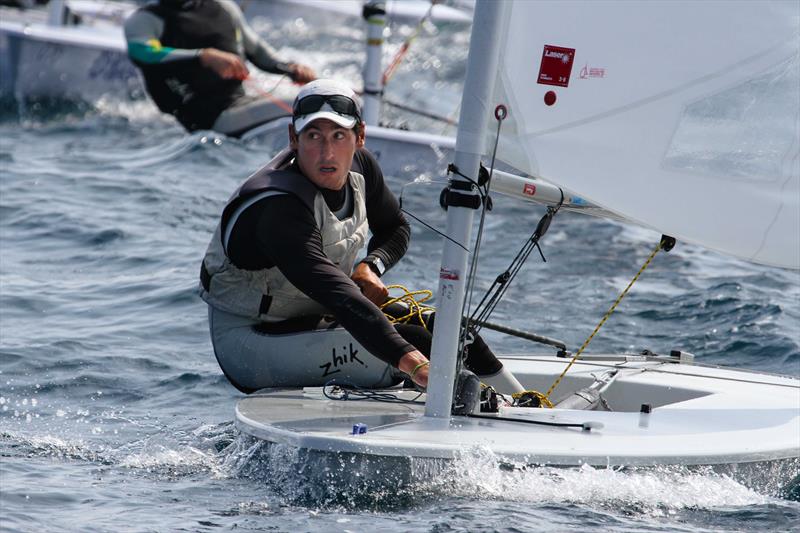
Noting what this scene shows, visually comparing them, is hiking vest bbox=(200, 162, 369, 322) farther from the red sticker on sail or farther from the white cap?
the red sticker on sail

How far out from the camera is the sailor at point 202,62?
932cm

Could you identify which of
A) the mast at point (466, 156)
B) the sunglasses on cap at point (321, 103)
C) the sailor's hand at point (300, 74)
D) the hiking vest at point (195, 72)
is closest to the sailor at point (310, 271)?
the sunglasses on cap at point (321, 103)

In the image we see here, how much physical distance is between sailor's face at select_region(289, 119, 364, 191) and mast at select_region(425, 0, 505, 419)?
0.47 metres

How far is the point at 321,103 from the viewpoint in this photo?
3645mm

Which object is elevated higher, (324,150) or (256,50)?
(324,150)

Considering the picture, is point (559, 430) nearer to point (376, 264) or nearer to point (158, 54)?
point (376, 264)

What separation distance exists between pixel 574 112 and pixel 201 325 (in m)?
2.65

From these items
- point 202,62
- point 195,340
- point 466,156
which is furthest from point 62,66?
point 466,156


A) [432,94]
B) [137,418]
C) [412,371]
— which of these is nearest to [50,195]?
[137,418]

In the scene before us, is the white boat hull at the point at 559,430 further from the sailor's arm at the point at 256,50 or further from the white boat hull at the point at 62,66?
the white boat hull at the point at 62,66

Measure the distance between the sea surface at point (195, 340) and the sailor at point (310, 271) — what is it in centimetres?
37

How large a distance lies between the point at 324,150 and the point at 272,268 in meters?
0.39

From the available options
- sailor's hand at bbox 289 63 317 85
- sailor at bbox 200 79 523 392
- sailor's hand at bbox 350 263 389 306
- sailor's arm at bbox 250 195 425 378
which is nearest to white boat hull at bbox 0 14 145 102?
sailor's hand at bbox 289 63 317 85

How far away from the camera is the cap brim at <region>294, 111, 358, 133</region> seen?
3625 millimetres
